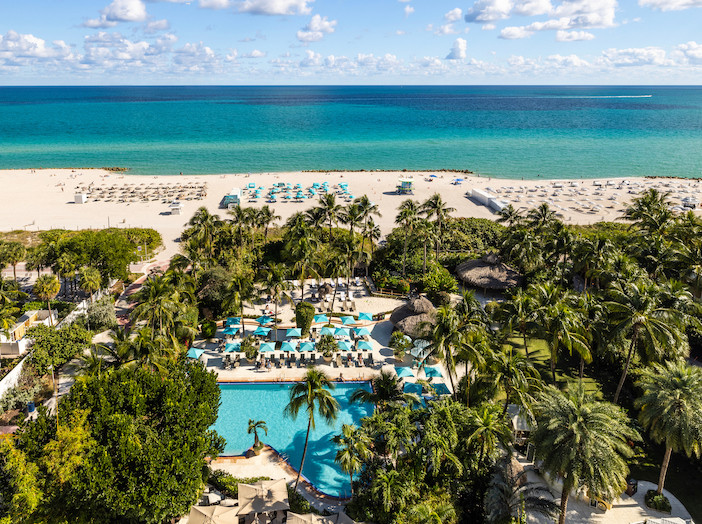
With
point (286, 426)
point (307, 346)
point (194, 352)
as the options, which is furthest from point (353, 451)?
point (194, 352)

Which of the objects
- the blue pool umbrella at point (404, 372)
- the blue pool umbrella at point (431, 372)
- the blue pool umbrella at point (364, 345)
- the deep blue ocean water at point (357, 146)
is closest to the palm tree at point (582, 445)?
the blue pool umbrella at point (431, 372)

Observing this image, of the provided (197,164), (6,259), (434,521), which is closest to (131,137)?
(197,164)

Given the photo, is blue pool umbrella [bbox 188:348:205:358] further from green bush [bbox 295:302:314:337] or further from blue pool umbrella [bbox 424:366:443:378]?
blue pool umbrella [bbox 424:366:443:378]

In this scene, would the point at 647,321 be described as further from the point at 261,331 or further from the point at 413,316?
the point at 261,331

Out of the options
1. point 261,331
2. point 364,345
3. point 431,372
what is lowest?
point 431,372

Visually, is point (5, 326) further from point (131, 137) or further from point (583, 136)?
point (583, 136)

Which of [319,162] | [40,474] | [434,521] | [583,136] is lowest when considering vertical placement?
[434,521]
